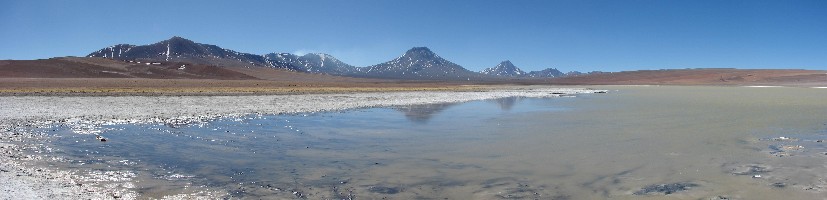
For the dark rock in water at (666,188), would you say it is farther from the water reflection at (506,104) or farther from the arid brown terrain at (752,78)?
the arid brown terrain at (752,78)

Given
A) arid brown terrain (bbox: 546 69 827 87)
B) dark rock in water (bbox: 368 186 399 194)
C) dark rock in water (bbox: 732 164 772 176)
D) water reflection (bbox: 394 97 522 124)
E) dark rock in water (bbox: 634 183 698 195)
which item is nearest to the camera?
dark rock in water (bbox: 634 183 698 195)

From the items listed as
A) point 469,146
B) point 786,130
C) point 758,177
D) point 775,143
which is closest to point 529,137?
point 469,146

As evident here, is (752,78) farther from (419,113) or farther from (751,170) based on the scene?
(751,170)

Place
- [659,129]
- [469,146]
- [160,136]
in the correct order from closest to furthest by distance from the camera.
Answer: [469,146]
[160,136]
[659,129]

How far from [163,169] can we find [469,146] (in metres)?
5.64

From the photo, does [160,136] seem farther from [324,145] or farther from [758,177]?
[758,177]

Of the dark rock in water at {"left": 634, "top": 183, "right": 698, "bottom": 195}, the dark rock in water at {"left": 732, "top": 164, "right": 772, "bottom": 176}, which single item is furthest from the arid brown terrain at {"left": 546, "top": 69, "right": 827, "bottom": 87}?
the dark rock in water at {"left": 634, "top": 183, "right": 698, "bottom": 195}

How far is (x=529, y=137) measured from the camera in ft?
39.5

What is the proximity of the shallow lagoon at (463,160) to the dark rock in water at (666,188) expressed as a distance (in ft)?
0.04

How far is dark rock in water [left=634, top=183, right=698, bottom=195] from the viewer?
239 inches

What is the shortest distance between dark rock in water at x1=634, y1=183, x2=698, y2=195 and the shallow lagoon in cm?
1

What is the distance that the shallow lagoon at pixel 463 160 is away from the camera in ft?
20.5

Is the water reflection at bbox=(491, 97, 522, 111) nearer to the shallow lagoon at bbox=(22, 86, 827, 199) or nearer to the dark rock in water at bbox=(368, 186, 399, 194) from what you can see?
the shallow lagoon at bbox=(22, 86, 827, 199)

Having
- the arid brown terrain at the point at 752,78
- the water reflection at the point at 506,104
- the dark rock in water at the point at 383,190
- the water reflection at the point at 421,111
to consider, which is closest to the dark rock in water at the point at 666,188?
the dark rock in water at the point at 383,190
